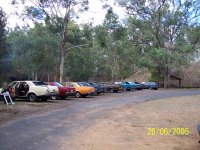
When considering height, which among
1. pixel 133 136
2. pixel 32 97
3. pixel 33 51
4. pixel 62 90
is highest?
pixel 33 51

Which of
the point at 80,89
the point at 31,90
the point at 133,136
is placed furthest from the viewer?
the point at 80,89

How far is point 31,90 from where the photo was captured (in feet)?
76.7

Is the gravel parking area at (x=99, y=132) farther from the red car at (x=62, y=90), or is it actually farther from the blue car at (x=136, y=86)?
the blue car at (x=136, y=86)

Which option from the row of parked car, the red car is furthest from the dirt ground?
the red car

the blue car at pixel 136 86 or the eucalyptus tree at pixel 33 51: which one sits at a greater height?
Result: the eucalyptus tree at pixel 33 51

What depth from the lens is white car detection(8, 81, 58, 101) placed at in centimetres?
2325

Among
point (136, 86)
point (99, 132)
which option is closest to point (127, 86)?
point (136, 86)

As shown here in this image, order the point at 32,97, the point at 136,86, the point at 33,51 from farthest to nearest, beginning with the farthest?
the point at 33,51
the point at 136,86
the point at 32,97

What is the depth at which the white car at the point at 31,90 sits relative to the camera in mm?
23250
